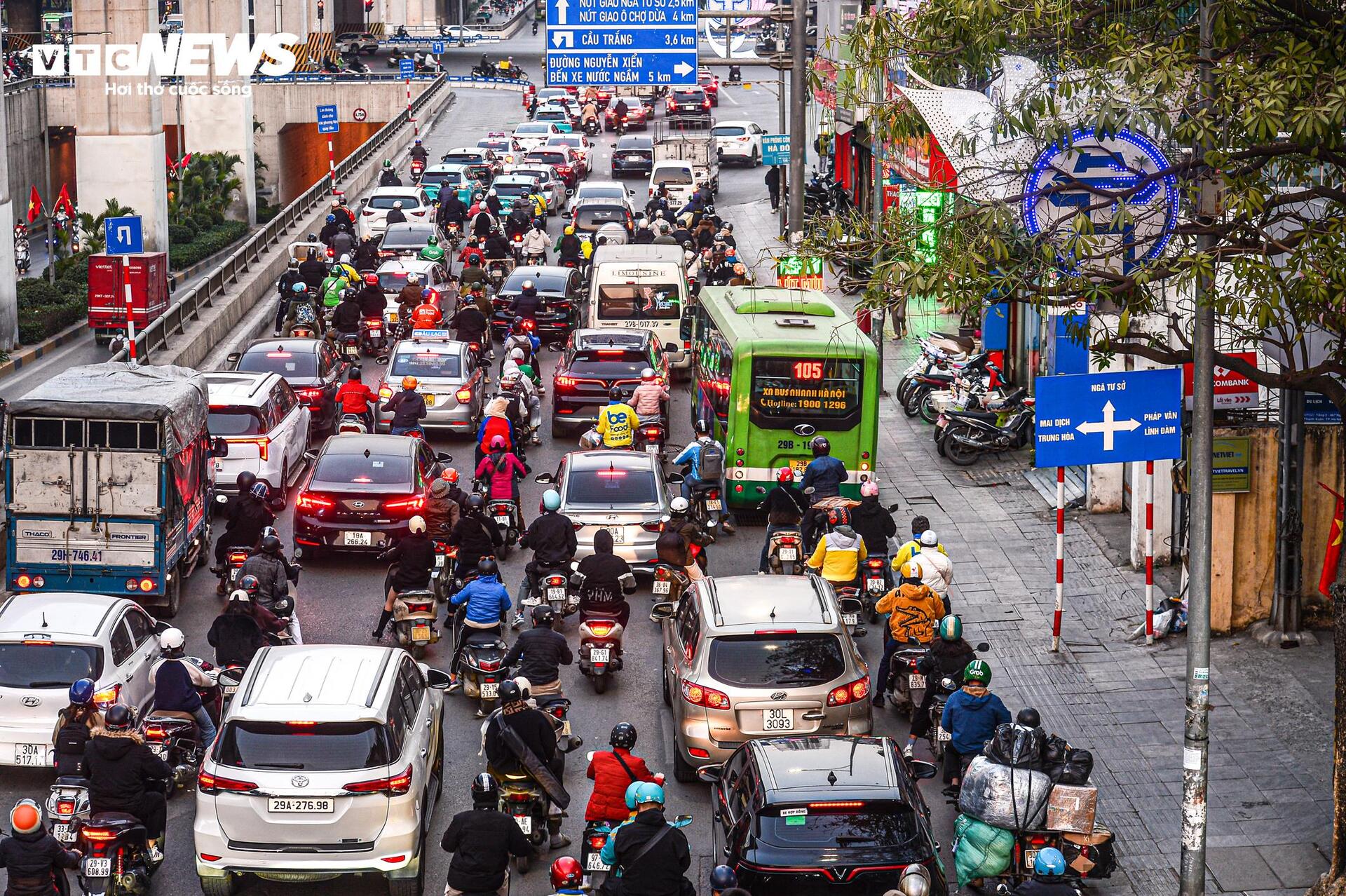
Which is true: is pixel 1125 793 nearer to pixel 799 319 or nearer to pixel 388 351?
pixel 799 319

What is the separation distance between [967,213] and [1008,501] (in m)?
11.9

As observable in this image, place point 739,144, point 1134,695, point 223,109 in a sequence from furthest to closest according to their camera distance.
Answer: point 739,144
point 223,109
point 1134,695

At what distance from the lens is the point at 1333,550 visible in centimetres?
1823

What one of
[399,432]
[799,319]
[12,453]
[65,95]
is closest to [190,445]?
[12,453]

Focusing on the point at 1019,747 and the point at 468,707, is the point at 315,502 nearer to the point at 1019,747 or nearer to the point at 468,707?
the point at 468,707

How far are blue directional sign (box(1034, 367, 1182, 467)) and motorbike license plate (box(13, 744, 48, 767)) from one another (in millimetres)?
9020

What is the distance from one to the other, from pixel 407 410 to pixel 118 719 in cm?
1256

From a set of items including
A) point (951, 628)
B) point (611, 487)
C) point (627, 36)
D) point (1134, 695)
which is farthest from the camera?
point (627, 36)

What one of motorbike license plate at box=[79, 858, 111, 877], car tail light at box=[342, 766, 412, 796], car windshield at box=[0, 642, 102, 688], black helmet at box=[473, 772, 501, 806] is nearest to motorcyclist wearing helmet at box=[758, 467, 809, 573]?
car windshield at box=[0, 642, 102, 688]

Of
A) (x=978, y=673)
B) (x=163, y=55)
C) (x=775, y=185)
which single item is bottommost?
(x=978, y=673)

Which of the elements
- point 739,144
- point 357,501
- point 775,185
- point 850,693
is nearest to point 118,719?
point 850,693

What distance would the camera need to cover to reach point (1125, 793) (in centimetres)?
1499

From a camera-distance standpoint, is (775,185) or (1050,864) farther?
(775,185)

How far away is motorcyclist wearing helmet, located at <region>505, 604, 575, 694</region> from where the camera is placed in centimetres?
1567
